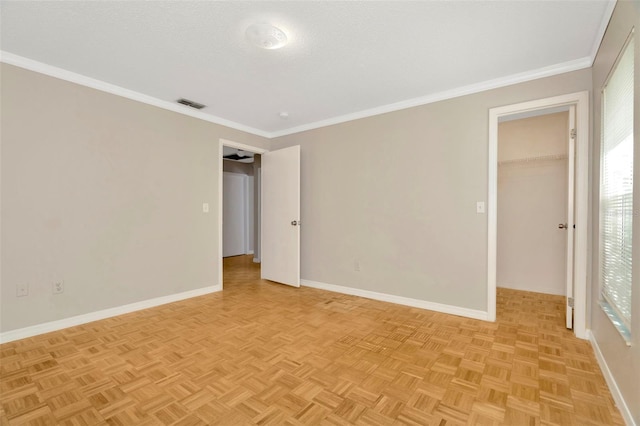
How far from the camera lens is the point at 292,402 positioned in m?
1.72

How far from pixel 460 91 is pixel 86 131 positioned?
3849 millimetres

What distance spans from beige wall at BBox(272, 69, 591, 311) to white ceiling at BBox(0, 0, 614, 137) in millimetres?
278

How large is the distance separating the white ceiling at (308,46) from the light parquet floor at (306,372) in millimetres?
2413

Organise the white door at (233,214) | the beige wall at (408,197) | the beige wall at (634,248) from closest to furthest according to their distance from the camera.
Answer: the beige wall at (634,248) → the beige wall at (408,197) → the white door at (233,214)

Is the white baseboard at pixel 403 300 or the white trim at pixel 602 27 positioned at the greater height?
the white trim at pixel 602 27

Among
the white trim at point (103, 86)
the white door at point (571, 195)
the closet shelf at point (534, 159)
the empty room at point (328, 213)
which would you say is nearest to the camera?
the empty room at point (328, 213)

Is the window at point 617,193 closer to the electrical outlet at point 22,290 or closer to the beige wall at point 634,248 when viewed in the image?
the beige wall at point 634,248

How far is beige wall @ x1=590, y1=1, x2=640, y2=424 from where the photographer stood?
1.42 m

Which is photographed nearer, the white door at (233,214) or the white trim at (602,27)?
the white trim at (602,27)

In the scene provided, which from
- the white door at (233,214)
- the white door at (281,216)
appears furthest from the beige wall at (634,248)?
the white door at (233,214)

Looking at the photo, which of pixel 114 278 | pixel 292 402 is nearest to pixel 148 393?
pixel 292 402

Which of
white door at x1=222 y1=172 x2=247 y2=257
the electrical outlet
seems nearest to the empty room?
the electrical outlet

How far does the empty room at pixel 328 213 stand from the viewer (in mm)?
1781

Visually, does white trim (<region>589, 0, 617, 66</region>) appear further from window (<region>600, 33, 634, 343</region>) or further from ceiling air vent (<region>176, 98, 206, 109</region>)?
ceiling air vent (<region>176, 98, 206, 109</region>)
